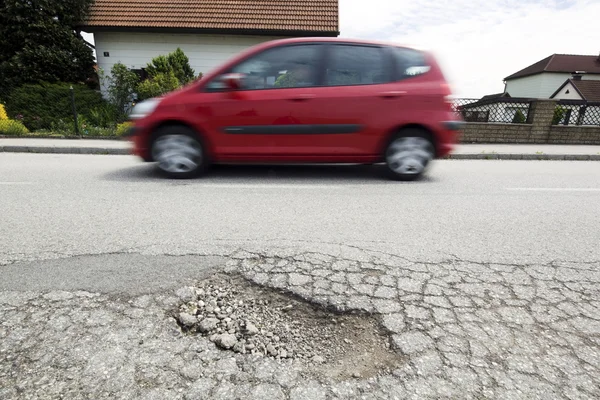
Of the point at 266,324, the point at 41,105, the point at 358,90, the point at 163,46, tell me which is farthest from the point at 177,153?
the point at 163,46

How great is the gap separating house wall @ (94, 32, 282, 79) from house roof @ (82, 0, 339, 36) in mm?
450

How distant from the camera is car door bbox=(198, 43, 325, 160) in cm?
474

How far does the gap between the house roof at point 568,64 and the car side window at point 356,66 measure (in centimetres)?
4960

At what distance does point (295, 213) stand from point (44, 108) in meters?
11.7

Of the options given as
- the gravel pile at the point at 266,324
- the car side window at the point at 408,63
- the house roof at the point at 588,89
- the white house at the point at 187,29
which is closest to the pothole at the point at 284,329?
the gravel pile at the point at 266,324

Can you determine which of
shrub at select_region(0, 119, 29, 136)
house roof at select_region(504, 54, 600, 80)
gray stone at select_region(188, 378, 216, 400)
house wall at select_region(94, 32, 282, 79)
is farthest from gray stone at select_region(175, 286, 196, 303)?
house roof at select_region(504, 54, 600, 80)

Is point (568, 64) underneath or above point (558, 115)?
above

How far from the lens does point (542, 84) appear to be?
1702 inches

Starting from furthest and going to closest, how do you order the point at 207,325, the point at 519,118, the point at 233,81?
the point at 519,118, the point at 233,81, the point at 207,325

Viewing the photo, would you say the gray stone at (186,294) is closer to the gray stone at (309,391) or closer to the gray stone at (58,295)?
the gray stone at (58,295)

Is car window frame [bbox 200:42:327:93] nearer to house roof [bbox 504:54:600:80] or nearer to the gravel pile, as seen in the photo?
the gravel pile

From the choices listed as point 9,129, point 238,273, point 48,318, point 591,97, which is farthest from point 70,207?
point 591,97

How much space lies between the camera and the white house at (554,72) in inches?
1631

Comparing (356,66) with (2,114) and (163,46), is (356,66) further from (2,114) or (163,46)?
(163,46)
